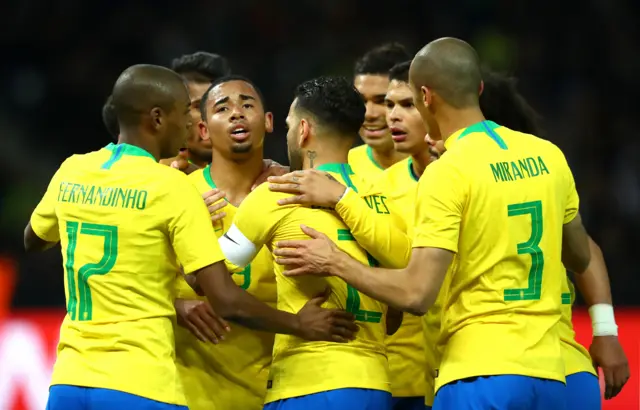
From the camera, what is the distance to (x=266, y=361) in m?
5.54

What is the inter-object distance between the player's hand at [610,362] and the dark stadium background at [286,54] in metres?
6.79

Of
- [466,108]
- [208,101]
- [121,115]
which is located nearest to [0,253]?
[208,101]

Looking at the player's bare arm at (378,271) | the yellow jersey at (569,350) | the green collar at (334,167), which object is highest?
the green collar at (334,167)

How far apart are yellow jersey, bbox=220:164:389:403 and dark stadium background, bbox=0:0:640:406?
728 cm

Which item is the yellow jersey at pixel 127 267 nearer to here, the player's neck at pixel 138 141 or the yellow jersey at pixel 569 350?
the player's neck at pixel 138 141

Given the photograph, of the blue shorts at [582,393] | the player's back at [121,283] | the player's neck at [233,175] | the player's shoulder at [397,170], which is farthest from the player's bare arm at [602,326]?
the player's back at [121,283]

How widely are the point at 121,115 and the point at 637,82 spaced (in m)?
9.52

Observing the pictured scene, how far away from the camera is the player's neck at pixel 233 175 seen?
574 cm

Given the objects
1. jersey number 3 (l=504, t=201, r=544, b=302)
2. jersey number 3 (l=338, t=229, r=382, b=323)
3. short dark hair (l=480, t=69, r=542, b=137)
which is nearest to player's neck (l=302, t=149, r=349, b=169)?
jersey number 3 (l=338, t=229, r=382, b=323)

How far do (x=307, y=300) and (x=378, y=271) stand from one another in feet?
Answer: 1.38

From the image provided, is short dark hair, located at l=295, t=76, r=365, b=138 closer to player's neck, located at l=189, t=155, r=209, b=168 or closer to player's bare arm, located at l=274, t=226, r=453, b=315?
player's bare arm, located at l=274, t=226, r=453, b=315

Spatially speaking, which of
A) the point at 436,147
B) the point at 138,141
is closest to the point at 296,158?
the point at 138,141

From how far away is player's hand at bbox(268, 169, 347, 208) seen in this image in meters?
4.64

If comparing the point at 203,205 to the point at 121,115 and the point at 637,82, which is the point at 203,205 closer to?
the point at 121,115
